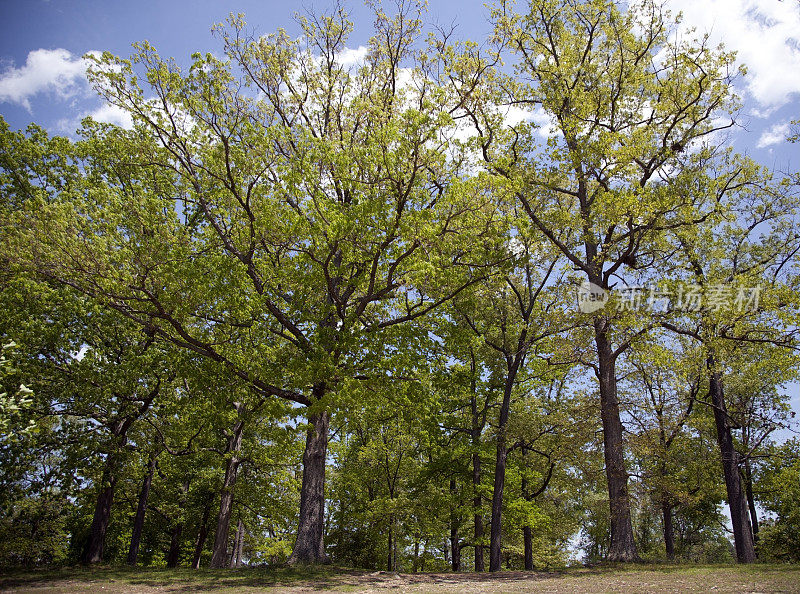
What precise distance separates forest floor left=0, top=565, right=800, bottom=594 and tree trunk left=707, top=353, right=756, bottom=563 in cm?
830

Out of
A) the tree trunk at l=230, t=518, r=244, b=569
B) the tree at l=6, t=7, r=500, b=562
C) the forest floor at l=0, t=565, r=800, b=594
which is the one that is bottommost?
the tree trunk at l=230, t=518, r=244, b=569

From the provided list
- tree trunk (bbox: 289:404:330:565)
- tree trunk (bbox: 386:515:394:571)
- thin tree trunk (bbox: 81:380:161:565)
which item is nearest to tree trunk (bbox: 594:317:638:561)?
tree trunk (bbox: 289:404:330:565)

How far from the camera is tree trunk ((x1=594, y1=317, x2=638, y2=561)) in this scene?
49.0 ft

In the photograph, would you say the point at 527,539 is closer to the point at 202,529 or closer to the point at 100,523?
the point at 202,529

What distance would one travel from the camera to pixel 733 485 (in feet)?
64.0

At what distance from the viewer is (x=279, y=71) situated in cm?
1762

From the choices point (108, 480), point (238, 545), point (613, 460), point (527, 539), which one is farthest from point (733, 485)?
point (238, 545)

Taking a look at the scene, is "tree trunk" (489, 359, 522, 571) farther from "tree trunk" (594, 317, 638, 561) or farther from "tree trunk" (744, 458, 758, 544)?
"tree trunk" (744, 458, 758, 544)

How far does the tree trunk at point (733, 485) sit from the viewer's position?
18.4 meters

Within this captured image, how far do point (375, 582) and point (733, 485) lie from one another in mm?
15977

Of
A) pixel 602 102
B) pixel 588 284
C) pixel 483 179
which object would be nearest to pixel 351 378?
pixel 483 179

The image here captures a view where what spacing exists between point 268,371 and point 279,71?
10725 mm

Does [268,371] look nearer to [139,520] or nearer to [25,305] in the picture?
[25,305]

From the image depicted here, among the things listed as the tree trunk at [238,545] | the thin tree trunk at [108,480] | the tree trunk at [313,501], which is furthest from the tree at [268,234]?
the tree trunk at [238,545]
